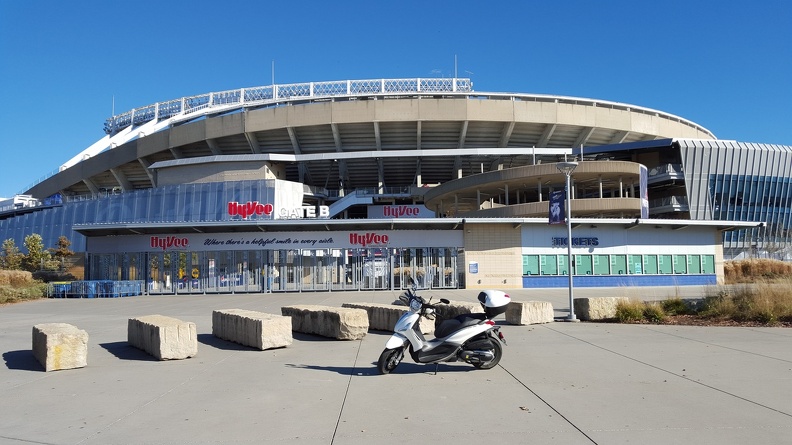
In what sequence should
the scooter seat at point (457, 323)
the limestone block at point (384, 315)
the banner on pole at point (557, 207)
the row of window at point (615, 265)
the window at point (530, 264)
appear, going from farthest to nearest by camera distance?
1. the row of window at point (615, 265)
2. the window at point (530, 264)
3. the banner on pole at point (557, 207)
4. the limestone block at point (384, 315)
5. the scooter seat at point (457, 323)

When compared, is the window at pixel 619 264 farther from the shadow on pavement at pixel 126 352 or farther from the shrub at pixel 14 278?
the shrub at pixel 14 278

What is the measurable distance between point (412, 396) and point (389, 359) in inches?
61.4

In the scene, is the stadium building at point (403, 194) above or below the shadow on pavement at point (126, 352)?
above

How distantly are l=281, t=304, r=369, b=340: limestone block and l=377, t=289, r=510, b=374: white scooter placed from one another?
148 inches

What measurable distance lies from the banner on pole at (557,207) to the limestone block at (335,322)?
9.36m

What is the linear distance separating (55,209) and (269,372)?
7736 centimetres

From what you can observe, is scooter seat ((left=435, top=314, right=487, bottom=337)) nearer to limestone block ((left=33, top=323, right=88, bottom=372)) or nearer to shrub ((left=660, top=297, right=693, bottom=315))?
limestone block ((left=33, top=323, right=88, bottom=372))

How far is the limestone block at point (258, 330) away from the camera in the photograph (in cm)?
1198

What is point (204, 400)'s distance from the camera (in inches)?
305

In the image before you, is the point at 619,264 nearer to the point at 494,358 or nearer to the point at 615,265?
the point at 615,265

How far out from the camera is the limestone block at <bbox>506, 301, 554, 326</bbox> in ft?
52.6

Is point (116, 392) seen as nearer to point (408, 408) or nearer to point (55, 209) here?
point (408, 408)

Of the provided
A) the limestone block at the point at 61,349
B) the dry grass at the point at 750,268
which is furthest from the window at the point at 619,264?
the limestone block at the point at 61,349

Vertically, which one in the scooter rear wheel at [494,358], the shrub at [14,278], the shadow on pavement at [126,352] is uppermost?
the shrub at [14,278]
